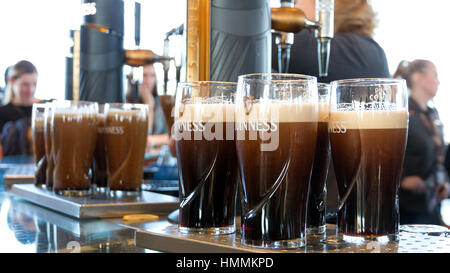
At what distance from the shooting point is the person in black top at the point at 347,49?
3.72 feet

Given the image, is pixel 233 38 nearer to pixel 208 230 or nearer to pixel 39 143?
pixel 208 230

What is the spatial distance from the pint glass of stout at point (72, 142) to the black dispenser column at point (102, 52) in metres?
0.16

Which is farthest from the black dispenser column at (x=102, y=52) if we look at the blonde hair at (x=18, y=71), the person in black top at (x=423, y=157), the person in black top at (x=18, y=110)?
the blonde hair at (x=18, y=71)

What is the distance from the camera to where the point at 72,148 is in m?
1.24

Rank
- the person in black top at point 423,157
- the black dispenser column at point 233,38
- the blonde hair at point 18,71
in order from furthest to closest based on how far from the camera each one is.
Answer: the blonde hair at point 18,71 < the person in black top at point 423,157 < the black dispenser column at point 233,38

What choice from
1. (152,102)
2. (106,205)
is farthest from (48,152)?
(152,102)

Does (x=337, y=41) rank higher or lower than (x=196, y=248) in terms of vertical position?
higher

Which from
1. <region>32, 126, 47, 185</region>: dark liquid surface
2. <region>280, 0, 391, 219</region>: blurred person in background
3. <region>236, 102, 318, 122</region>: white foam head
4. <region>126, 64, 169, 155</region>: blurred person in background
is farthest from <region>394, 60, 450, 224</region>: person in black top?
<region>236, 102, 318, 122</region>: white foam head

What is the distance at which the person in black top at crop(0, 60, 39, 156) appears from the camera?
4.31 meters

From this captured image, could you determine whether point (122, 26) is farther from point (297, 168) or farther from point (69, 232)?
point (297, 168)

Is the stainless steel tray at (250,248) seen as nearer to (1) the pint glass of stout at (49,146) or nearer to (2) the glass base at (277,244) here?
(2) the glass base at (277,244)

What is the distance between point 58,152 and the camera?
1.25 m
